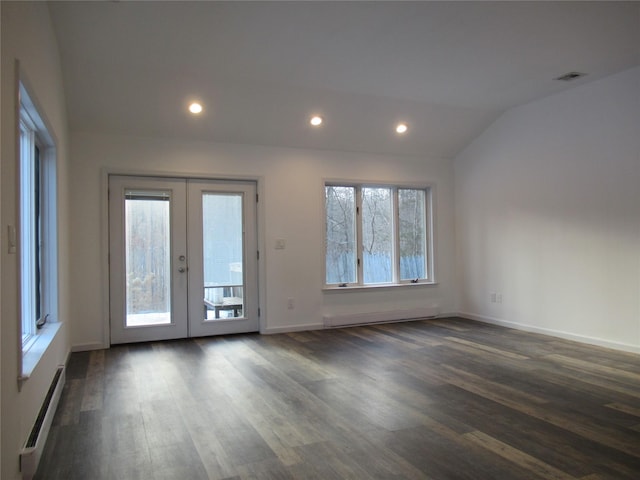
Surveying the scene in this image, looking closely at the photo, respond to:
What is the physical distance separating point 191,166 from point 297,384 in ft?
9.99

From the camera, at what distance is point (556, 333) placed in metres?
5.40

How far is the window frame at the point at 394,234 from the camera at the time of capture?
6359 millimetres

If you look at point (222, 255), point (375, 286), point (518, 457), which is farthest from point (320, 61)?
point (518, 457)

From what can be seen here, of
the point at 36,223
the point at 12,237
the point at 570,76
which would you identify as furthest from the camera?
the point at 570,76

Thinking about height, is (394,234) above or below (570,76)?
below

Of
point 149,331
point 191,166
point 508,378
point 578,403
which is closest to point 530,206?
point 508,378

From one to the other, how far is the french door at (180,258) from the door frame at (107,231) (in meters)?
0.06

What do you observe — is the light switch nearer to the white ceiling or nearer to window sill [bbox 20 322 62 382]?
window sill [bbox 20 322 62 382]

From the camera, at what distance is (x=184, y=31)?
12.3 ft

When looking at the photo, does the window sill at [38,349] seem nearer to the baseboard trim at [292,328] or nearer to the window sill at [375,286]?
the baseboard trim at [292,328]

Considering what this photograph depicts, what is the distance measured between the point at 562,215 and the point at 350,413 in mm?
3722

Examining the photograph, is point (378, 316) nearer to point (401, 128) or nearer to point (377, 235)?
point (377, 235)

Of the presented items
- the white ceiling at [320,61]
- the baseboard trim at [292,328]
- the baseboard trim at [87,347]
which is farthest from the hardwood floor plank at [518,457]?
the baseboard trim at [87,347]

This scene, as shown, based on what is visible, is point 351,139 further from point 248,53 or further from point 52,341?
point 52,341
